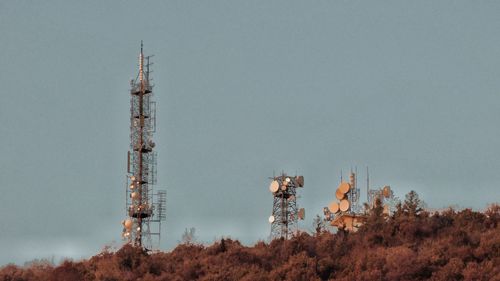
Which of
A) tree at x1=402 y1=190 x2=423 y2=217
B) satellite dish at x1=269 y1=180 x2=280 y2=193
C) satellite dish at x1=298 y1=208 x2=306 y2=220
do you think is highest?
satellite dish at x1=269 y1=180 x2=280 y2=193

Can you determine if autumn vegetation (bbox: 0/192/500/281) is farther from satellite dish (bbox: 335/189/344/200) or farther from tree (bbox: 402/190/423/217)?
satellite dish (bbox: 335/189/344/200)

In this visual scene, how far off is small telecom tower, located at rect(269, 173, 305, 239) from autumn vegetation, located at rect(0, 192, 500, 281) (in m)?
21.4

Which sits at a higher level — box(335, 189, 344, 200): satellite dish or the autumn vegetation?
box(335, 189, 344, 200): satellite dish

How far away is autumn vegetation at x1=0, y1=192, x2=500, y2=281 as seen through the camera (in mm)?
24078

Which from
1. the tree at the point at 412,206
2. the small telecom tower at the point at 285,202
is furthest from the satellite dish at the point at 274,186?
the tree at the point at 412,206

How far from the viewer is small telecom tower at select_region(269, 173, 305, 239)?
52469 mm

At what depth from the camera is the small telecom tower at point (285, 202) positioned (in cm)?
5247

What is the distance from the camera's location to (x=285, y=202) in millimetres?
52812

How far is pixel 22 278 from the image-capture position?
97.2 ft

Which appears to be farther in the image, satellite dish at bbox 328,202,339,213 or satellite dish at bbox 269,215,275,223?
satellite dish at bbox 269,215,275,223

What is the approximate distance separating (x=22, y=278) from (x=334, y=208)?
1737cm

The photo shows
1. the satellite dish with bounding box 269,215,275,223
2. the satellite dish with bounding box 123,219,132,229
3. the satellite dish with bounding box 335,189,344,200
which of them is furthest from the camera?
the satellite dish with bounding box 269,215,275,223

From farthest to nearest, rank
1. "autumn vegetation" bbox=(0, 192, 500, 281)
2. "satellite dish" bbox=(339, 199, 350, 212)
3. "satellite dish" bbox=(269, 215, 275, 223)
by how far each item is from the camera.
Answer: "satellite dish" bbox=(269, 215, 275, 223)
"satellite dish" bbox=(339, 199, 350, 212)
"autumn vegetation" bbox=(0, 192, 500, 281)

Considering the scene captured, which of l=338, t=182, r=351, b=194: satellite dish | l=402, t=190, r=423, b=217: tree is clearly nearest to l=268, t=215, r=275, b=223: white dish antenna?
l=338, t=182, r=351, b=194: satellite dish
